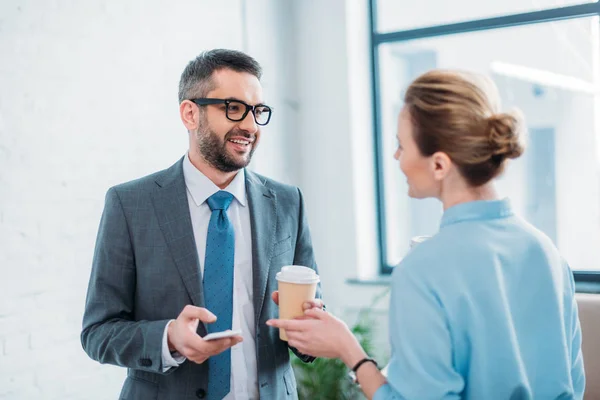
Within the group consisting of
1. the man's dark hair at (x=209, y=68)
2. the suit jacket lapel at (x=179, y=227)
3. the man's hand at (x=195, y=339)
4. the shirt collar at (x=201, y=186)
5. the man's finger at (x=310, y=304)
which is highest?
the man's dark hair at (x=209, y=68)

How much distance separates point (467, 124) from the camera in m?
1.10

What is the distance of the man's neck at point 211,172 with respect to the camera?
5.58 feet

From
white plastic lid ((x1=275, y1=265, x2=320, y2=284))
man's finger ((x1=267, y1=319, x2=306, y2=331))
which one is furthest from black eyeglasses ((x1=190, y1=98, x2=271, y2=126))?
man's finger ((x1=267, y1=319, x2=306, y2=331))

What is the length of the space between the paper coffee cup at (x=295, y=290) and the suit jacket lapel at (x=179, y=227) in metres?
Answer: 0.26

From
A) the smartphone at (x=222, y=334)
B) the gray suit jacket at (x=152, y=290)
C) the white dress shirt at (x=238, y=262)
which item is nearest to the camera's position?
the smartphone at (x=222, y=334)

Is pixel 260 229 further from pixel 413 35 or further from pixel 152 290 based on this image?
pixel 413 35

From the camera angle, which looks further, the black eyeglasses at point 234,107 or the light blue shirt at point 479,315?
the black eyeglasses at point 234,107

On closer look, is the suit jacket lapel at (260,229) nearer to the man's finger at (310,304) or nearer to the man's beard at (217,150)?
the man's beard at (217,150)

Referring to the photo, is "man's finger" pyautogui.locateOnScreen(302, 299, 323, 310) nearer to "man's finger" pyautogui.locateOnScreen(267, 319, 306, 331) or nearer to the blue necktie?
"man's finger" pyautogui.locateOnScreen(267, 319, 306, 331)

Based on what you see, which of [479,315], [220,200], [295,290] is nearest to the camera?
[479,315]

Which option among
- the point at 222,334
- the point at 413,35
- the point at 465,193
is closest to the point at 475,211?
the point at 465,193

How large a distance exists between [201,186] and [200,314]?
0.44 meters

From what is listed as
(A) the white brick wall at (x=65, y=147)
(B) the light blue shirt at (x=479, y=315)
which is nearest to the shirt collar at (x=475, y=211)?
(B) the light blue shirt at (x=479, y=315)

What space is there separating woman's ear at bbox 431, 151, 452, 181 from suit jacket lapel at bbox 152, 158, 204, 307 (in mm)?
688
